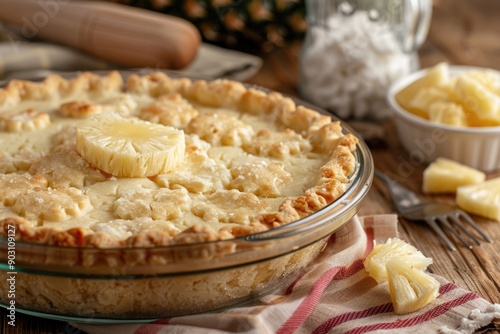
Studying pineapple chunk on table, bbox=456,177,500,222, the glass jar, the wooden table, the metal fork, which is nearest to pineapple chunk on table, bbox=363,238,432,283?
the wooden table

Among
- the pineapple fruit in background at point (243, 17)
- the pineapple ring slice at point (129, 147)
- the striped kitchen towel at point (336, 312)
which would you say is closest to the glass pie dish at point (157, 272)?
the striped kitchen towel at point (336, 312)

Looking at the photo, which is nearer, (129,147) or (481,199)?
(129,147)

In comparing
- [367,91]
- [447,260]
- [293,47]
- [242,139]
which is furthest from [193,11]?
[447,260]

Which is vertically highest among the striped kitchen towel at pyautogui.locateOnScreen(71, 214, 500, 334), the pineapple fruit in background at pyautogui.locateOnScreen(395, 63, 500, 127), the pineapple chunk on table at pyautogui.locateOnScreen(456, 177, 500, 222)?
the pineapple fruit in background at pyautogui.locateOnScreen(395, 63, 500, 127)

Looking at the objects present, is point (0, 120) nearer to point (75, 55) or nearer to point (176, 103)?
point (176, 103)

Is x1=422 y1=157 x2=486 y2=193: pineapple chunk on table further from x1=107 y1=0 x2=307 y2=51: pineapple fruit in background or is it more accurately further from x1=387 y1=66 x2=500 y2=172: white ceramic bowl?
x1=107 y1=0 x2=307 y2=51: pineapple fruit in background

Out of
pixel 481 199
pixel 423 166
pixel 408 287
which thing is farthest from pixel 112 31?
pixel 408 287

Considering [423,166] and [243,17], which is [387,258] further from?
[243,17]

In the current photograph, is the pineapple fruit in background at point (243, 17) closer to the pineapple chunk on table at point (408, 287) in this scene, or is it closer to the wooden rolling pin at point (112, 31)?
the wooden rolling pin at point (112, 31)
